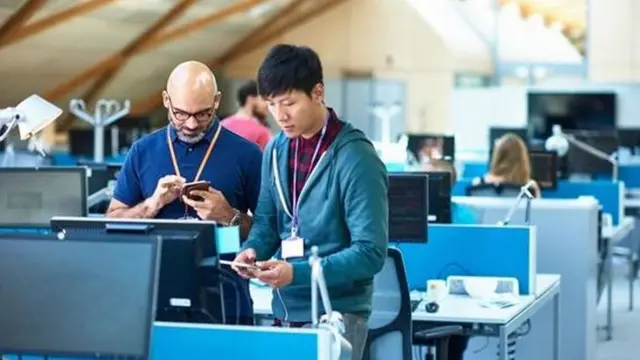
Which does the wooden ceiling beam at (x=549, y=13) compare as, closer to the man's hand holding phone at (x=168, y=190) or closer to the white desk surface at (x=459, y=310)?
the white desk surface at (x=459, y=310)

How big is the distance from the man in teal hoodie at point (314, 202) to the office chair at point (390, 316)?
1.09 meters

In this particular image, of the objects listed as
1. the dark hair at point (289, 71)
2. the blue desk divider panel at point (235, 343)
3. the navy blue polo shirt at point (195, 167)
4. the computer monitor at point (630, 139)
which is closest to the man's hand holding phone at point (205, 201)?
the navy blue polo shirt at point (195, 167)

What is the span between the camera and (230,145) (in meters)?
3.72

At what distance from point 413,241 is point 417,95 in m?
12.4

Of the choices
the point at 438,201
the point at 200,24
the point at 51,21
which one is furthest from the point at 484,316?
the point at 200,24

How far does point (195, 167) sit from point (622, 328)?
4970 millimetres

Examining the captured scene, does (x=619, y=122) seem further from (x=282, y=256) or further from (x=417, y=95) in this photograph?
(x=282, y=256)

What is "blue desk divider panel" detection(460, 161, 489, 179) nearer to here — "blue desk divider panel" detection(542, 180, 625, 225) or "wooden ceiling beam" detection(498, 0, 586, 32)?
"blue desk divider panel" detection(542, 180, 625, 225)

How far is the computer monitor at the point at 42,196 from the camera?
504cm

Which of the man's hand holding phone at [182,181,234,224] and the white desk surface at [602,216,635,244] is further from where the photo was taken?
the white desk surface at [602,216,635,244]

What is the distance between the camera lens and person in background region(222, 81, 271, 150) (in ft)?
26.3

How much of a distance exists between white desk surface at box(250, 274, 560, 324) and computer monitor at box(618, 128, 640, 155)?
25.3ft

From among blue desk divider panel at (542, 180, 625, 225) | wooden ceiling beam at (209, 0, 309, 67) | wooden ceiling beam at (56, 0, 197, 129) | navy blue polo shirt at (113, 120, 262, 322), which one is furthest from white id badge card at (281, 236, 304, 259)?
wooden ceiling beam at (209, 0, 309, 67)

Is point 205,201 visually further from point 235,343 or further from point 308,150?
point 235,343
